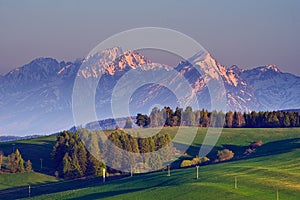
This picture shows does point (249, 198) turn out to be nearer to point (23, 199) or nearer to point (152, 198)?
point (152, 198)

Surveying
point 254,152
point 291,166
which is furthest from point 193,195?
point 254,152

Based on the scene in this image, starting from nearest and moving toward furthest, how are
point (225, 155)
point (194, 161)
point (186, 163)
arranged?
point (186, 163) → point (194, 161) → point (225, 155)

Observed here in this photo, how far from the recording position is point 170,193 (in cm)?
12088

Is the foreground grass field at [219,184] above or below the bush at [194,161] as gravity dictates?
below

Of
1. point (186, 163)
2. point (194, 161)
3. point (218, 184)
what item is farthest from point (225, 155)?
point (218, 184)

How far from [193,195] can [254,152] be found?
8308 cm

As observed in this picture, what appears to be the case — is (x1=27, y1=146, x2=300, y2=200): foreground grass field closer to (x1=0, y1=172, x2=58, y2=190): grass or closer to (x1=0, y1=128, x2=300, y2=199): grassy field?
(x1=0, y1=128, x2=300, y2=199): grassy field

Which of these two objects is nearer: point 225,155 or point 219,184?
point 219,184

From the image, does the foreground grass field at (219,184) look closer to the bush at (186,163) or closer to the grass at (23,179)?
the bush at (186,163)

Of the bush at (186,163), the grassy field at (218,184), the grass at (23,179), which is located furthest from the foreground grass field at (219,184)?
the grass at (23,179)

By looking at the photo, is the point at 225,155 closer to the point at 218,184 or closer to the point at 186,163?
the point at 186,163

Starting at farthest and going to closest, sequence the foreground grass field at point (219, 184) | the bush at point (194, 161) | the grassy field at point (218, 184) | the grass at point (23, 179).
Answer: the bush at point (194, 161), the grass at point (23, 179), the grassy field at point (218, 184), the foreground grass field at point (219, 184)

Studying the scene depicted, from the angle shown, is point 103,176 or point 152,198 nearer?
point 152,198

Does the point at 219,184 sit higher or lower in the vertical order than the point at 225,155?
lower
